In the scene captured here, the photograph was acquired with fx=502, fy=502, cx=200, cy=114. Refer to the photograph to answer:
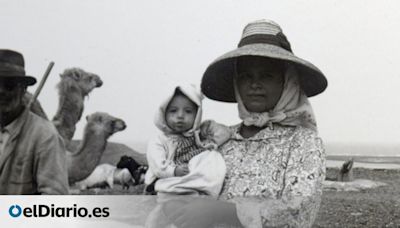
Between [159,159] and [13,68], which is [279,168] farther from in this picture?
[13,68]

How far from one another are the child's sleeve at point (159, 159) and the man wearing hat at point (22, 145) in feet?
1.16

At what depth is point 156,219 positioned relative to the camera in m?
2.04

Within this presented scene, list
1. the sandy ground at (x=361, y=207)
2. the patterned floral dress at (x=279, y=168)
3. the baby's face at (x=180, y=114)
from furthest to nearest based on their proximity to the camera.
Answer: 1. the sandy ground at (x=361, y=207)
2. the baby's face at (x=180, y=114)
3. the patterned floral dress at (x=279, y=168)

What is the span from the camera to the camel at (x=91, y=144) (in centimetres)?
205

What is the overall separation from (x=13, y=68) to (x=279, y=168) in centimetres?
114

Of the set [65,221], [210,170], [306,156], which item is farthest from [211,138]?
[65,221]

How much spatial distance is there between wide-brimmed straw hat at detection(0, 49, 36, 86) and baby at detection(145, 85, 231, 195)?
1.82ft

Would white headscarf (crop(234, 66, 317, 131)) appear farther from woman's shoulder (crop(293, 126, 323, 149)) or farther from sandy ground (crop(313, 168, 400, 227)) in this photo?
sandy ground (crop(313, 168, 400, 227))

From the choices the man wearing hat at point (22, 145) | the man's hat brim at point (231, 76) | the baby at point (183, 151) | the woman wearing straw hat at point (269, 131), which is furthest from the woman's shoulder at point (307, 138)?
the man wearing hat at point (22, 145)

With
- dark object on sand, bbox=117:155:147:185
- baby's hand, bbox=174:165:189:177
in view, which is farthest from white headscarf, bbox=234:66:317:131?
dark object on sand, bbox=117:155:147:185

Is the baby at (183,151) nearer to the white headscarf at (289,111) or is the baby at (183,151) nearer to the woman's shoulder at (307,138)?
the white headscarf at (289,111)

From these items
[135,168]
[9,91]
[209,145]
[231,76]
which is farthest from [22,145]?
[231,76]

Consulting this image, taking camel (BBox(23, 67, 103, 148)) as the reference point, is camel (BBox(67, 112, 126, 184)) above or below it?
below

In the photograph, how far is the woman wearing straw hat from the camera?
1898 mm
